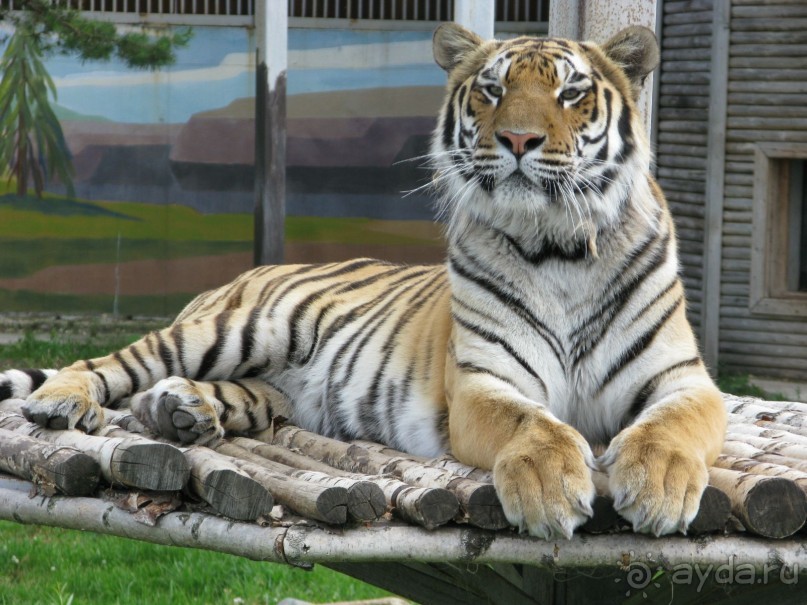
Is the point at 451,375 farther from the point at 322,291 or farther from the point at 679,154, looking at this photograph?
the point at 679,154

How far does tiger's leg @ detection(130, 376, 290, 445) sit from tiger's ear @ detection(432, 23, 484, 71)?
3.46ft

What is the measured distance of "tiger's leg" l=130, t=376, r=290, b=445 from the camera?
112 inches

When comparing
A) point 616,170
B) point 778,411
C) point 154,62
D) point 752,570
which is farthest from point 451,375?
point 154,62

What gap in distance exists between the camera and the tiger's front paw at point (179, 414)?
2842mm

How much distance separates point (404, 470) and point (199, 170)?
6.27 m

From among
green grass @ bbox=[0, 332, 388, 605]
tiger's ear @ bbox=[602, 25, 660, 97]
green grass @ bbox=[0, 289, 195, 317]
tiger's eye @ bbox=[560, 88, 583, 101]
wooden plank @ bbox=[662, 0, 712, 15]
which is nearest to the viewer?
tiger's eye @ bbox=[560, 88, 583, 101]

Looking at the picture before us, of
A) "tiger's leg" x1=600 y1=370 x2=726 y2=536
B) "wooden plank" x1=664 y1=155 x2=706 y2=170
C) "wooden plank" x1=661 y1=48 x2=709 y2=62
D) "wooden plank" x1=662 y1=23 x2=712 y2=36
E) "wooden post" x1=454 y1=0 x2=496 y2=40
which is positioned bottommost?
"tiger's leg" x1=600 y1=370 x2=726 y2=536

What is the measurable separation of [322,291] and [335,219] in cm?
490

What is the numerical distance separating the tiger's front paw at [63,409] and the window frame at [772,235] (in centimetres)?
527

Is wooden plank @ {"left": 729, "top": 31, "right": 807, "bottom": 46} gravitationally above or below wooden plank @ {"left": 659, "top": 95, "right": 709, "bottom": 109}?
above

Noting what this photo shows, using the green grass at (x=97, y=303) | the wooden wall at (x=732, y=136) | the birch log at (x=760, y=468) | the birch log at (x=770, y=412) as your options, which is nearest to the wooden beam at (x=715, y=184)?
the wooden wall at (x=732, y=136)

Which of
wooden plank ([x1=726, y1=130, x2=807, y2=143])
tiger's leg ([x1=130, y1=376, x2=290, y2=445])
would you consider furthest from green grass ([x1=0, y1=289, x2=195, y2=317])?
tiger's leg ([x1=130, y1=376, x2=290, y2=445])

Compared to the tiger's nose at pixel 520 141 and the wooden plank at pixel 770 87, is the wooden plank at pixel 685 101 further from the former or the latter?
the tiger's nose at pixel 520 141

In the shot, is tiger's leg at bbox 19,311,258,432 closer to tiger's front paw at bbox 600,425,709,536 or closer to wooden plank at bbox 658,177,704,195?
tiger's front paw at bbox 600,425,709,536
